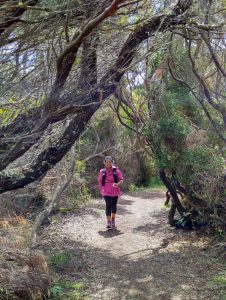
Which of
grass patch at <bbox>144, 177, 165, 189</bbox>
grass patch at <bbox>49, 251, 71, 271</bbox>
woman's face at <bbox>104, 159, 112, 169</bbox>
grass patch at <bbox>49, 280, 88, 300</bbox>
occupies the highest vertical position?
woman's face at <bbox>104, 159, 112, 169</bbox>

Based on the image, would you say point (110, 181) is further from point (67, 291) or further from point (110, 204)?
point (67, 291)

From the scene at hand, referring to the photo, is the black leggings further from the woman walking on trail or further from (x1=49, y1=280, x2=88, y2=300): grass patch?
(x1=49, y1=280, x2=88, y2=300): grass patch

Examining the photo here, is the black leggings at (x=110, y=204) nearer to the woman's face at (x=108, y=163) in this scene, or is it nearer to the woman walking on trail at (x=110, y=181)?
the woman walking on trail at (x=110, y=181)

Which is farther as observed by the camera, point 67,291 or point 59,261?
point 59,261

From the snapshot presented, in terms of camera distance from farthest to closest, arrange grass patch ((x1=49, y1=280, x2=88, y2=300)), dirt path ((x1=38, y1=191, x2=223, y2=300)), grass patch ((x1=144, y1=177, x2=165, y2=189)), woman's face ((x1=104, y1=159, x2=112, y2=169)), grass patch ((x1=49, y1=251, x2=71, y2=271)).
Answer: grass patch ((x1=144, y1=177, x2=165, y2=189))
woman's face ((x1=104, y1=159, x2=112, y2=169))
grass patch ((x1=49, y1=251, x2=71, y2=271))
dirt path ((x1=38, y1=191, x2=223, y2=300))
grass patch ((x1=49, y1=280, x2=88, y2=300))

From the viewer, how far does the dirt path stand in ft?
21.4

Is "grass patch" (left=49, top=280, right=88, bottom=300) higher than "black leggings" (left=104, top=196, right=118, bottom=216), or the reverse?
"black leggings" (left=104, top=196, right=118, bottom=216)

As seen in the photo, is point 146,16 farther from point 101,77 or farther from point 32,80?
point 32,80

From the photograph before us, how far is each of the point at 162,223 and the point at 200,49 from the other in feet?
14.7

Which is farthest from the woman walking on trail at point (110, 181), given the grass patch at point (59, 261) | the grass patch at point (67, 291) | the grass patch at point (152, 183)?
the grass patch at point (152, 183)

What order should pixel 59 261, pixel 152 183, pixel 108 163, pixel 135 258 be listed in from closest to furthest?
pixel 59 261 < pixel 135 258 < pixel 108 163 < pixel 152 183

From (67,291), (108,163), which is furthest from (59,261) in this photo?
(108,163)

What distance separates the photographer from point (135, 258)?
26.7ft

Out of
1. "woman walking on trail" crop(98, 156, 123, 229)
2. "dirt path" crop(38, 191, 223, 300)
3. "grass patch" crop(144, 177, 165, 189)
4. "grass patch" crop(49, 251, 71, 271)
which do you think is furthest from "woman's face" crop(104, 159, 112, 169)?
"grass patch" crop(144, 177, 165, 189)
